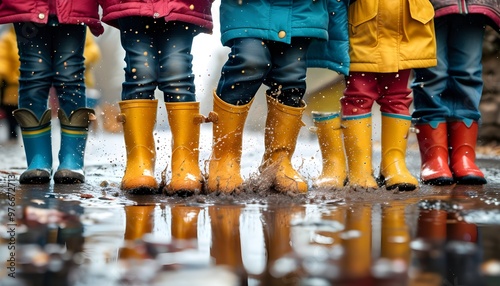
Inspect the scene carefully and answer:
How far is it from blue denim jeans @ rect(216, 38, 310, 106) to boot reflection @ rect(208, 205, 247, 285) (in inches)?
26.6

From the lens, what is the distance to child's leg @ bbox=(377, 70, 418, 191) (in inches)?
146

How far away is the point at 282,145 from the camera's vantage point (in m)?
3.43

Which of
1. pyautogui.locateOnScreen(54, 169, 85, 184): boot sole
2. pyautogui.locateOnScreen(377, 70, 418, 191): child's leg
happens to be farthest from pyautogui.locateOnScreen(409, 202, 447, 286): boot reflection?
pyautogui.locateOnScreen(54, 169, 85, 184): boot sole

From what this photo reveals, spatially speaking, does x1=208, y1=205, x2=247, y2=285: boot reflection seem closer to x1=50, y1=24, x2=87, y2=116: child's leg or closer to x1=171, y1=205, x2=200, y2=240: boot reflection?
x1=171, y1=205, x2=200, y2=240: boot reflection

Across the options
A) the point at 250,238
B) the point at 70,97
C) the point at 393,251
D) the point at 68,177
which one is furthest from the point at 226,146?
the point at 393,251

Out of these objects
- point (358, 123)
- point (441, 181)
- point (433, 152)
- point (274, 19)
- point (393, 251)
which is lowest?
point (393, 251)

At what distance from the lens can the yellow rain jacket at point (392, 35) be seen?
364 centimetres

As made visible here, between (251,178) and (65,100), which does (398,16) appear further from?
(65,100)

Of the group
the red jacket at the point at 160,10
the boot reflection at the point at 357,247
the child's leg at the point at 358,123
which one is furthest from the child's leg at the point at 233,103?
the boot reflection at the point at 357,247

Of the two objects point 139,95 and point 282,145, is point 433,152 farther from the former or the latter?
point 139,95

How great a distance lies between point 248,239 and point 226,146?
1252mm

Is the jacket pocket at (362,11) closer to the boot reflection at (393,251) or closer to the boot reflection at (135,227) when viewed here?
the boot reflection at (393,251)

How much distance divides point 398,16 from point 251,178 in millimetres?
1158

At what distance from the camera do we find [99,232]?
2189 mm
